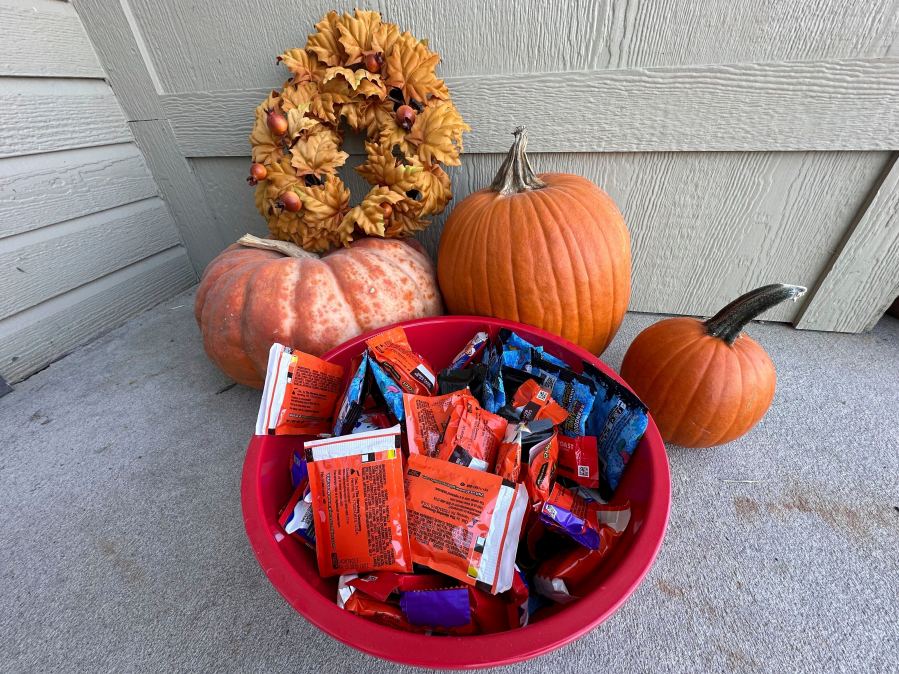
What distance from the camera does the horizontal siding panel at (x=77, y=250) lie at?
915 mm

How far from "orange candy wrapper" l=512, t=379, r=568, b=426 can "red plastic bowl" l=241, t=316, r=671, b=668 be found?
0.08m

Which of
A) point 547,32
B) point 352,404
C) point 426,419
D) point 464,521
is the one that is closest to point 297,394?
point 352,404

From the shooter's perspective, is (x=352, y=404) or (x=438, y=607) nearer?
(x=438, y=607)

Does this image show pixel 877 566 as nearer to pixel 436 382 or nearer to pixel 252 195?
pixel 436 382

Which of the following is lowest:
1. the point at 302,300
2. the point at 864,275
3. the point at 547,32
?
the point at 864,275

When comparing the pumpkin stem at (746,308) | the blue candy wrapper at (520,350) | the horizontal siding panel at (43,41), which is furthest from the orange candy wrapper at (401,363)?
the horizontal siding panel at (43,41)

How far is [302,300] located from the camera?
2.31 ft

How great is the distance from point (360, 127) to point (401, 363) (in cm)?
51

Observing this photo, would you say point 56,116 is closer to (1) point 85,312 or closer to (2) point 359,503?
(1) point 85,312

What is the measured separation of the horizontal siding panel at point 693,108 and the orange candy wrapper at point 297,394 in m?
0.62

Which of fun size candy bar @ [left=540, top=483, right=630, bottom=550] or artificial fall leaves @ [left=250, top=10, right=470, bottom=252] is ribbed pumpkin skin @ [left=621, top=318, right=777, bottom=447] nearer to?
fun size candy bar @ [left=540, top=483, right=630, bottom=550]

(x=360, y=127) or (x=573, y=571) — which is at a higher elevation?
(x=360, y=127)

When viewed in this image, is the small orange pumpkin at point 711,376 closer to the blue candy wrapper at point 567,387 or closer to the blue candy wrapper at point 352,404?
the blue candy wrapper at point 567,387

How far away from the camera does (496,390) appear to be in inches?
22.8
